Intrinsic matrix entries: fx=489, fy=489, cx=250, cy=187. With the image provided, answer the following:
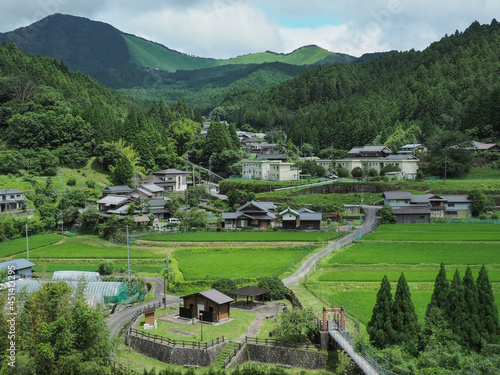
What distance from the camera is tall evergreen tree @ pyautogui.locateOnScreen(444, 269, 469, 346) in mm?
20922

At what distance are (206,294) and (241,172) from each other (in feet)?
184

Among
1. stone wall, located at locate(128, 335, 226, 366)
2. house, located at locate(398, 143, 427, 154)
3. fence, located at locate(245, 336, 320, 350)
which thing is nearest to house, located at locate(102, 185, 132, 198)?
stone wall, located at locate(128, 335, 226, 366)

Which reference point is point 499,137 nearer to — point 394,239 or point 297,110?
point 394,239

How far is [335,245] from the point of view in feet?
148

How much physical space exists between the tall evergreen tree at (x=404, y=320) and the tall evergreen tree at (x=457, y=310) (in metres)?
1.51

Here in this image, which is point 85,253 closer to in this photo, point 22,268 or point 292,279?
point 22,268

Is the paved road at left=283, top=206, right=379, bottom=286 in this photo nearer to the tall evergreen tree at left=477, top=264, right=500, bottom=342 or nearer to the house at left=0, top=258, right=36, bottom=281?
the tall evergreen tree at left=477, top=264, right=500, bottom=342

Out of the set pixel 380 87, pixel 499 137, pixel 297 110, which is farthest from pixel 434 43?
pixel 499 137

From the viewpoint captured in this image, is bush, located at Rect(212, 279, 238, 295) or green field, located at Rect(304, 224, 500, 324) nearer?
green field, located at Rect(304, 224, 500, 324)

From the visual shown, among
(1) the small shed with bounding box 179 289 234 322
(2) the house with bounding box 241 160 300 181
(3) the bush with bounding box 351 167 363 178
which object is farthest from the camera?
(3) the bush with bounding box 351 167 363 178

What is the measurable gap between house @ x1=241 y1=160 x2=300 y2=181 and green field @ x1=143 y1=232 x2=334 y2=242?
23201 mm

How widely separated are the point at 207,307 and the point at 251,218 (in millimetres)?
29548

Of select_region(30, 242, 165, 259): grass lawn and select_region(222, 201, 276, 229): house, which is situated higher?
select_region(222, 201, 276, 229): house

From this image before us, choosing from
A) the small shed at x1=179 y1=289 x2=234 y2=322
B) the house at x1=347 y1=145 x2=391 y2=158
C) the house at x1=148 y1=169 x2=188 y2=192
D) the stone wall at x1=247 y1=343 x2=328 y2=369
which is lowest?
the stone wall at x1=247 y1=343 x2=328 y2=369
